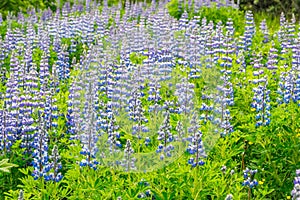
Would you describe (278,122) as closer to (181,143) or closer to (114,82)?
(181,143)

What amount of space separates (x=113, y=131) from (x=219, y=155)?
833 millimetres

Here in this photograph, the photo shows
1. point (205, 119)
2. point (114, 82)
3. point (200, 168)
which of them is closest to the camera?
point (200, 168)

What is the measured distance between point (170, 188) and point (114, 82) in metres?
1.86

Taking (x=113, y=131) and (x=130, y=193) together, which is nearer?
(x=130, y=193)

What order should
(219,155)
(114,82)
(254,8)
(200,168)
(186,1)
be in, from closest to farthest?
(200,168), (219,155), (114,82), (186,1), (254,8)

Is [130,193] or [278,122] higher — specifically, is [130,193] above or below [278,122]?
below

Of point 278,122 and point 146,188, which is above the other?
point 278,122

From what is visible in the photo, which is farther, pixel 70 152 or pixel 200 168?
pixel 70 152

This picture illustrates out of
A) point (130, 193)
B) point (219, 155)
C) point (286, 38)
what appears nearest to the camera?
point (130, 193)

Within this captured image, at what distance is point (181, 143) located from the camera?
3963 millimetres

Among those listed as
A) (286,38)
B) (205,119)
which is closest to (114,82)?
(205,119)

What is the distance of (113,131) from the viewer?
4223 millimetres

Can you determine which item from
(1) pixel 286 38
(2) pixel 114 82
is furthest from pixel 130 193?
(1) pixel 286 38

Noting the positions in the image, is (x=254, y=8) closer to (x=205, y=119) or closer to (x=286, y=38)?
(x=286, y=38)
